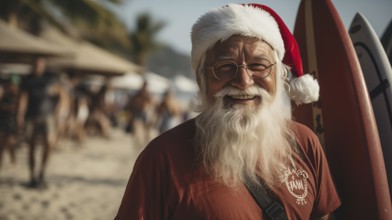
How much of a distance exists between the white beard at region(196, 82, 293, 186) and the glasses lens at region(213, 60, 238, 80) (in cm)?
6

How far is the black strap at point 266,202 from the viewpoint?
139 centimetres

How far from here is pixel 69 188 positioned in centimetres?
541

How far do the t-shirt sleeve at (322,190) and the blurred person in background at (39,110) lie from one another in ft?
15.0

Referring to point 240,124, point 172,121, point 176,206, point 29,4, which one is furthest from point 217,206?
point 29,4

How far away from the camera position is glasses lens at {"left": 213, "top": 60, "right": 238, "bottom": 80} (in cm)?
155

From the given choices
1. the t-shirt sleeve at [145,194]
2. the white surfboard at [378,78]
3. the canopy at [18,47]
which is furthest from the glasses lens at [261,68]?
the canopy at [18,47]

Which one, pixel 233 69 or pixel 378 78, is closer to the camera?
pixel 233 69

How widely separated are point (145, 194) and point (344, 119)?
1.13 meters

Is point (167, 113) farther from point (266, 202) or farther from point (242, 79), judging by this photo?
point (266, 202)

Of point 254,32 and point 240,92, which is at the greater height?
point 254,32

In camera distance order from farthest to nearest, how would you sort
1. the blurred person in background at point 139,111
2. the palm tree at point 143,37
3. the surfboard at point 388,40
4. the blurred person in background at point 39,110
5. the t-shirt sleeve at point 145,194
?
the palm tree at point 143,37 → the blurred person in background at point 139,111 → the blurred person in background at point 39,110 → the surfboard at point 388,40 → the t-shirt sleeve at point 145,194

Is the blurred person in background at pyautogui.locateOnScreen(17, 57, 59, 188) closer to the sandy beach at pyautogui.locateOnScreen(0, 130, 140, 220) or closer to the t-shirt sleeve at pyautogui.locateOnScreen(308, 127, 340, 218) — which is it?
the sandy beach at pyautogui.locateOnScreen(0, 130, 140, 220)

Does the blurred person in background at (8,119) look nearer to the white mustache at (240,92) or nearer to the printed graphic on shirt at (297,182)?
the white mustache at (240,92)

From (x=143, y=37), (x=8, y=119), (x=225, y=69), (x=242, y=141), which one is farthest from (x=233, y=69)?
(x=143, y=37)
